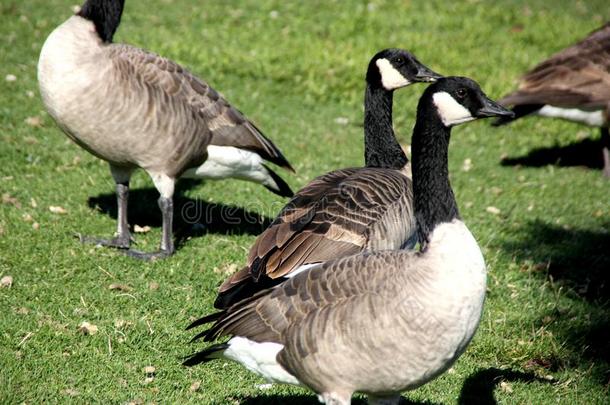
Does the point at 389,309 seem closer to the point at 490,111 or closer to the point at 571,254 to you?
the point at 490,111

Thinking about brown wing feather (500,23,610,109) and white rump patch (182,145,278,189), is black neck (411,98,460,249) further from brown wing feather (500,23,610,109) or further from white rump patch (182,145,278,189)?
brown wing feather (500,23,610,109)

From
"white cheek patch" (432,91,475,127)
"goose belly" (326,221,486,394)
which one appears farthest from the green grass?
"white cheek patch" (432,91,475,127)

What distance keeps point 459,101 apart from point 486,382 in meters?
2.11

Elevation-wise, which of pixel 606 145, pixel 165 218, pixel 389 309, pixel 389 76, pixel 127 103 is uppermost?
pixel 389 76

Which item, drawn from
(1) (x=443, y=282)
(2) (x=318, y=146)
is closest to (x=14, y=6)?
(2) (x=318, y=146)

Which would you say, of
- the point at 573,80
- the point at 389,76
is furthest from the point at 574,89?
the point at 389,76

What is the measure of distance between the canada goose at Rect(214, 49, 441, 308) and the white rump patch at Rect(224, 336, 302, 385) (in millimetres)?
453

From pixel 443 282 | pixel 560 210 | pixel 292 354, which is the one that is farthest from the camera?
pixel 560 210

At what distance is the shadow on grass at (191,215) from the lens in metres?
7.70

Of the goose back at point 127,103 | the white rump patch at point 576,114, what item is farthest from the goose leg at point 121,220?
the white rump patch at point 576,114

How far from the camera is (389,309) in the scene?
3980mm

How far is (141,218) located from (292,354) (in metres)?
4.13

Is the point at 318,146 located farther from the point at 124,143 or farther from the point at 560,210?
the point at 124,143

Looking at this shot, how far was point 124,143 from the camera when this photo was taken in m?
6.70
